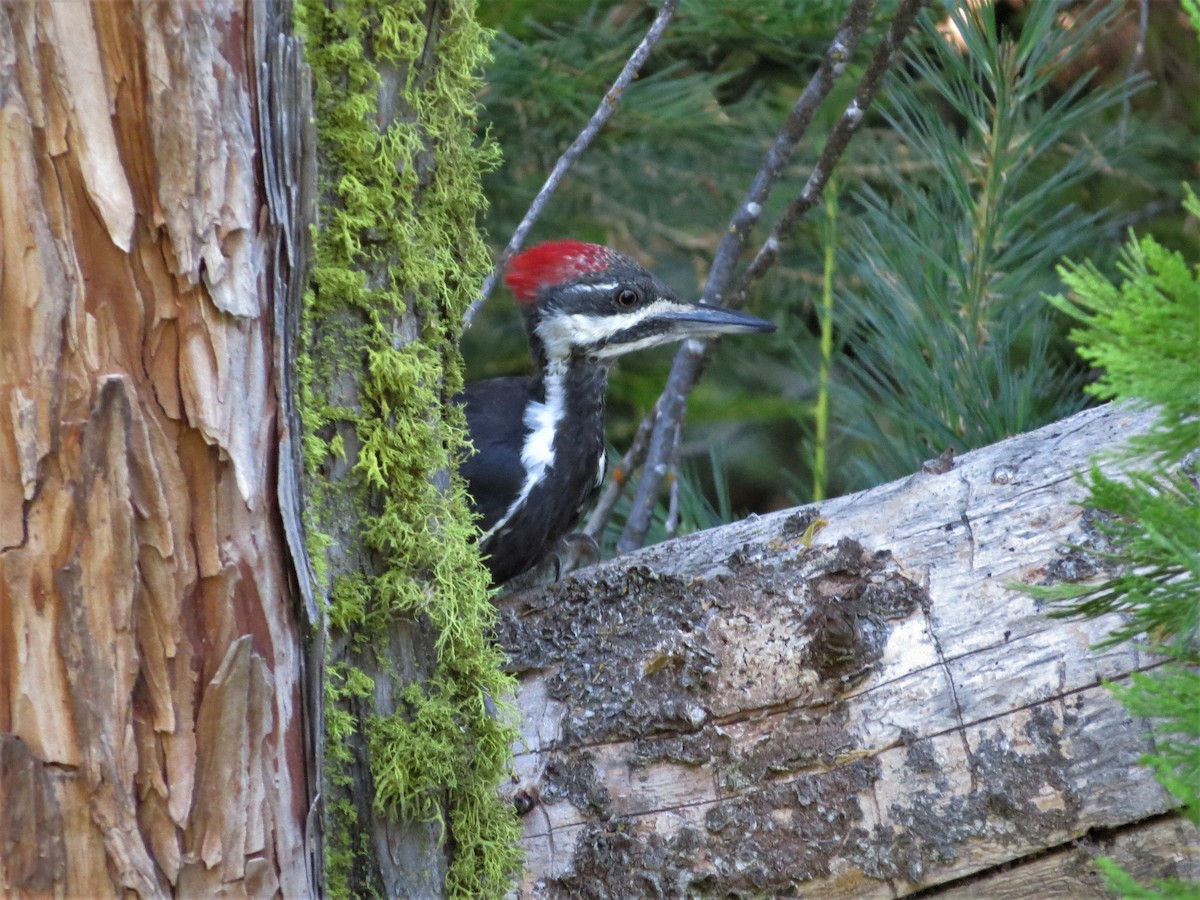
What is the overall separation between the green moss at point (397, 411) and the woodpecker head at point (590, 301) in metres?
1.02

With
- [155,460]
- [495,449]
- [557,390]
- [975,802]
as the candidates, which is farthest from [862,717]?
[557,390]

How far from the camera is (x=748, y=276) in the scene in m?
2.41

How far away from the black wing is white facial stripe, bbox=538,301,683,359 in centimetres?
12

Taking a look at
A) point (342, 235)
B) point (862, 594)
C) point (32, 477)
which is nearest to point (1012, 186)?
point (862, 594)

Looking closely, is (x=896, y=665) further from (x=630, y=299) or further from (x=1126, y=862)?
(x=630, y=299)

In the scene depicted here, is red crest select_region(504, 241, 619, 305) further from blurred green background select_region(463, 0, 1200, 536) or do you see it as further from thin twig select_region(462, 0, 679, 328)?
thin twig select_region(462, 0, 679, 328)

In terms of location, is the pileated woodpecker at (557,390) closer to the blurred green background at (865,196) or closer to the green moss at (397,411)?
the blurred green background at (865,196)

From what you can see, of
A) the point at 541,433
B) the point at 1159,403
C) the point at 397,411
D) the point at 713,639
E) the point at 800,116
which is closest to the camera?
the point at 1159,403

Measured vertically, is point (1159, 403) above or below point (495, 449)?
below

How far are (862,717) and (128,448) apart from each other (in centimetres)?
101

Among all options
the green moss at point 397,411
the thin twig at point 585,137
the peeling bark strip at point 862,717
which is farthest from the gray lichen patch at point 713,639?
the thin twig at point 585,137

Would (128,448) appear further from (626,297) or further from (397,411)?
(626,297)

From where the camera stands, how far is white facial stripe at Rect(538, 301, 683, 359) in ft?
8.38

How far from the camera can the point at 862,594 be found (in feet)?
5.53
